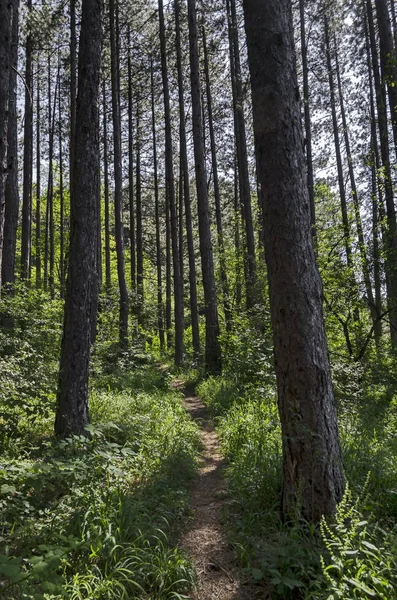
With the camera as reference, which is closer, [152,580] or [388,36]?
[152,580]

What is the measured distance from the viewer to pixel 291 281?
3.15 meters

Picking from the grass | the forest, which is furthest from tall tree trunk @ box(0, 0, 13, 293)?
the grass

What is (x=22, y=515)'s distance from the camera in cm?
331

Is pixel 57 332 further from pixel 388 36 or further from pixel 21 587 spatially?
pixel 388 36

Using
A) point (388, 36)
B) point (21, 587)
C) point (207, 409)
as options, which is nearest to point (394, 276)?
point (207, 409)

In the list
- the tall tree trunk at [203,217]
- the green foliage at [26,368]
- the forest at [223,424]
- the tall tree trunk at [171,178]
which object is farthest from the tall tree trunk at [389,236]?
the green foliage at [26,368]

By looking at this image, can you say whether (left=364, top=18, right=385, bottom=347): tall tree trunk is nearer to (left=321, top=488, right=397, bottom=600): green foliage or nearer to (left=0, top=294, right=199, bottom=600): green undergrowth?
(left=0, top=294, right=199, bottom=600): green undergrowth

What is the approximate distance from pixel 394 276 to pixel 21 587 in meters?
9.75

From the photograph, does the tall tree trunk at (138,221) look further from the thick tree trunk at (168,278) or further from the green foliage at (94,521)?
the green foliage at (94,521)

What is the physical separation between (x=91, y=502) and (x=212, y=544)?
3.61 feet

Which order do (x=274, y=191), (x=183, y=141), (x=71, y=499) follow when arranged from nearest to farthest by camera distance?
1. (x=274, y=191)
2. (x=71, y=499)
3. (x=183, y=141)

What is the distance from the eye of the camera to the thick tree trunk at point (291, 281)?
10.1 ft

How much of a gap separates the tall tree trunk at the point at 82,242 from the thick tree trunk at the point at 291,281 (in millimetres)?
2755

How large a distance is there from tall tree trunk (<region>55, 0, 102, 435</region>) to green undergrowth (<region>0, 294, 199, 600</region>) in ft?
1.34
